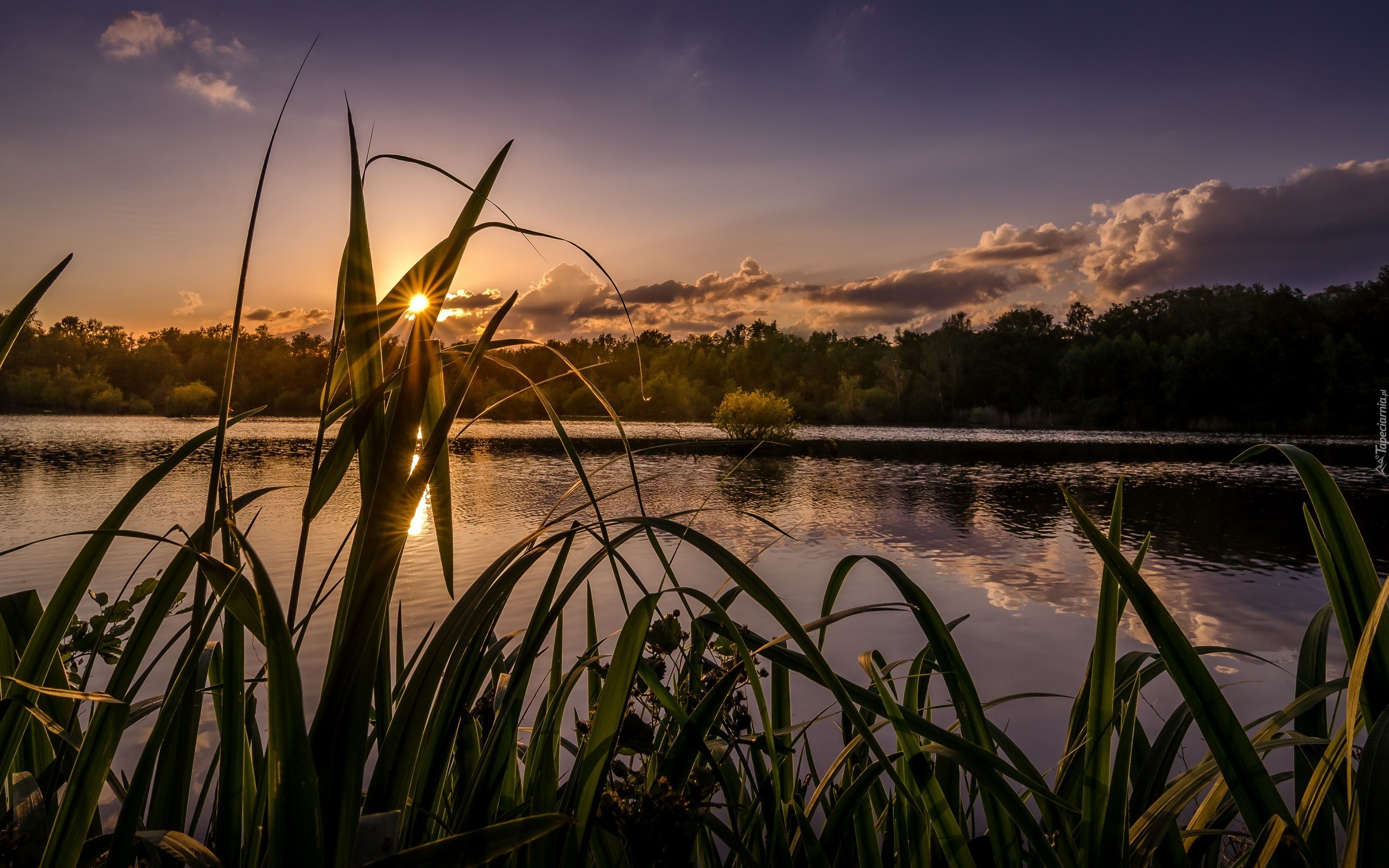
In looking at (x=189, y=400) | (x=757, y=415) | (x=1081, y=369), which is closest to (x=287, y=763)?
(x=757, y=415)

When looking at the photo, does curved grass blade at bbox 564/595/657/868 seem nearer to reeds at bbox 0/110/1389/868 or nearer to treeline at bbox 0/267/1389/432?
reeds at bbox 0/110/1389/868

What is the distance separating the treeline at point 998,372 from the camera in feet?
144

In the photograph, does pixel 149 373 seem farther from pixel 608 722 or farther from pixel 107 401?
pixel 608 722

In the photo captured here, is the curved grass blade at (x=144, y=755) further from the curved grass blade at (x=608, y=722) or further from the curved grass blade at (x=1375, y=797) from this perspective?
the curved grass blade at (x=1375, y=797)

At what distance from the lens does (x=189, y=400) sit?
44844 millimetres

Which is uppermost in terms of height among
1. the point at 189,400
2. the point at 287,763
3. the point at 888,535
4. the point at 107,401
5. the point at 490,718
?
the point at 189,400

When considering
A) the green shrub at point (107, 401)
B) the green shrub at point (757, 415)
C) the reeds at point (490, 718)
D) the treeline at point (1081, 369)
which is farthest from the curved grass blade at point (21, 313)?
the green shrub at point (107, 401)

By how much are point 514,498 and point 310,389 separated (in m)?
49.1

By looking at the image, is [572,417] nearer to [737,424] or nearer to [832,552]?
[737,424]

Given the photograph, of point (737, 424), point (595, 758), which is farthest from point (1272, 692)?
point (737, 424)

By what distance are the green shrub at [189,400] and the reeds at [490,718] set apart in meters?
53.3

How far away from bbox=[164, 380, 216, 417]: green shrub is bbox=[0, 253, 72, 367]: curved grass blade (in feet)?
175

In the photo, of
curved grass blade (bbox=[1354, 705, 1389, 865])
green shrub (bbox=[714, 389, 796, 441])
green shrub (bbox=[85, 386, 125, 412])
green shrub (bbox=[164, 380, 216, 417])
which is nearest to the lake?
curved grass blade (bbox=[1354, 705, 1389, 865])

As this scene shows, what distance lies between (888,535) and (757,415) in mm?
14308
